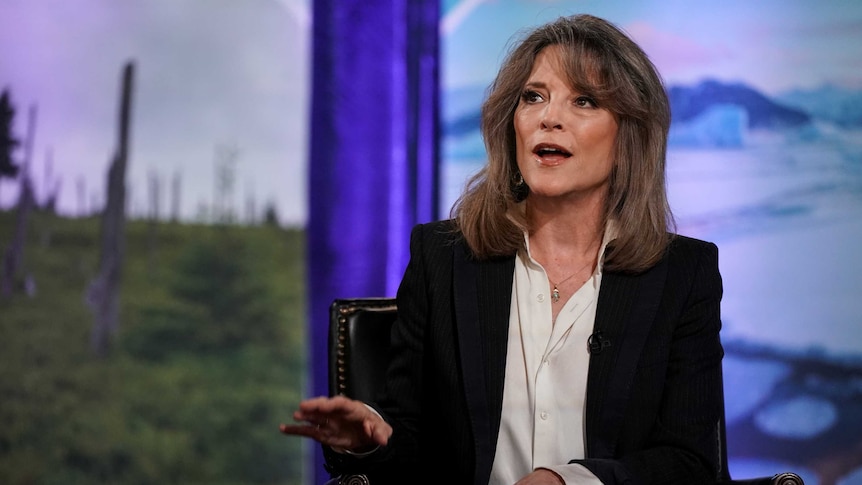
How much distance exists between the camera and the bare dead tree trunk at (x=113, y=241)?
125 inches

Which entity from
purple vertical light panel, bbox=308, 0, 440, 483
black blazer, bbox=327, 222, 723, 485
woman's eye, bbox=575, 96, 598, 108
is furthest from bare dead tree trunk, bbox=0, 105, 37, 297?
woman's eye, bbox=575, 96, 598, 108

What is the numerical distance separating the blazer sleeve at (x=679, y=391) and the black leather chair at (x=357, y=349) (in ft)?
1.94

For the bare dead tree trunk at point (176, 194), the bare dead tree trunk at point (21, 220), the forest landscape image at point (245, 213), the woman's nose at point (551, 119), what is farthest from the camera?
the bare dead tree trunk at point (176, 194)

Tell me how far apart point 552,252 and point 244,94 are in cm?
183

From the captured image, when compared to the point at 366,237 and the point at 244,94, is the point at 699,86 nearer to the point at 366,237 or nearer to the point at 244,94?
the point at 366,237

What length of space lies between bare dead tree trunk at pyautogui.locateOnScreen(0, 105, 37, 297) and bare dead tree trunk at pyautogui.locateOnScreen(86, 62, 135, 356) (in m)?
0.25

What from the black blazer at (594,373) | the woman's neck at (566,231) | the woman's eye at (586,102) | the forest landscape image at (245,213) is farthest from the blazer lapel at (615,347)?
the forest landscape image at (245,213)

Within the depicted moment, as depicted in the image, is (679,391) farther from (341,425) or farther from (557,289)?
(341,425)

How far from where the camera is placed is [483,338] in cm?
172

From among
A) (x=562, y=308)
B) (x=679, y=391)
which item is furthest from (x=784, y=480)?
(x=562, y=308)

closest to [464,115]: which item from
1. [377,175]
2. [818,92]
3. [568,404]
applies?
[377,175]

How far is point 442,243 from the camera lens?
6.12 ft

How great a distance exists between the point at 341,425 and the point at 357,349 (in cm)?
54

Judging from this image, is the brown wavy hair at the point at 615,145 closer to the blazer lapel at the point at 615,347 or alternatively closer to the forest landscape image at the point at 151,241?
the blazer lapel at the point at 615,347
